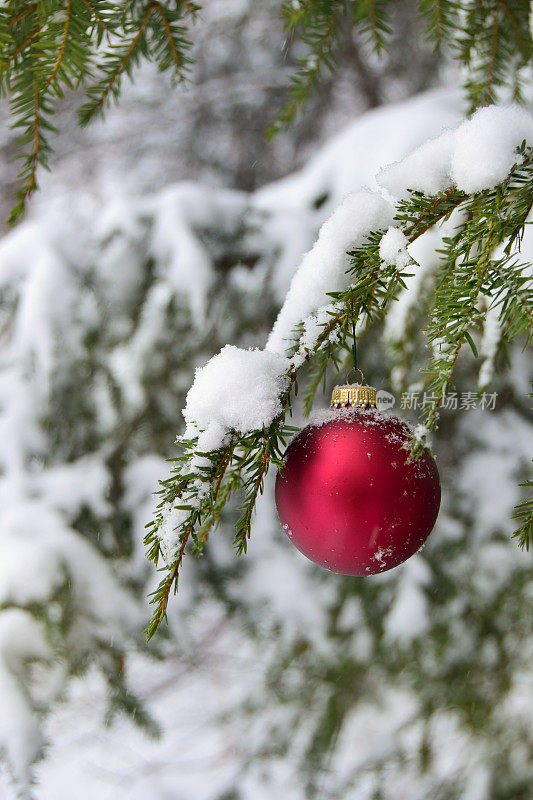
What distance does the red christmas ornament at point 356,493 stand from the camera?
58 centimetres

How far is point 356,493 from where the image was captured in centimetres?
58

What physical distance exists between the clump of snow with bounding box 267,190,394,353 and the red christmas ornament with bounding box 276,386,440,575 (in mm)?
116

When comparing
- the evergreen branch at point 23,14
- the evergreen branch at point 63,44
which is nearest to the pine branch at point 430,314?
the evergreen branch at point 63,44

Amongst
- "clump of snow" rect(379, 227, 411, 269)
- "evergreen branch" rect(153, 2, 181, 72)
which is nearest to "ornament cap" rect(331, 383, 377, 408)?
"clump of snow" rect(379, 227, 411, 269)

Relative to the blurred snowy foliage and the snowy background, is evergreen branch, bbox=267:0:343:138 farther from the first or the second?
the blurred snowy foliage

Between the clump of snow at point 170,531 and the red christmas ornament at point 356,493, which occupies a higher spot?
the clump of snow at point 170,531

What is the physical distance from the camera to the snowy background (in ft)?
4.13

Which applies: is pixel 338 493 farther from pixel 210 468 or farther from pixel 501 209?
pixel 501 209

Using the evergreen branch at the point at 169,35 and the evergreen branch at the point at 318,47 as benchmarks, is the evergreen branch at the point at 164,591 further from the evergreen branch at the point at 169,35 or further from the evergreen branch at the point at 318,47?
the evergreen branch at the point at 318,47

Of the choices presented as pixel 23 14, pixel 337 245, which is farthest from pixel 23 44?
pixel 337 245

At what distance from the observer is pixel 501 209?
0.54 meters

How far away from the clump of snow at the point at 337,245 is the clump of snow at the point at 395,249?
0.07 metres

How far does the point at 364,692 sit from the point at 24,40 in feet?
5.00

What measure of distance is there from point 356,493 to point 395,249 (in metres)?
0.23
